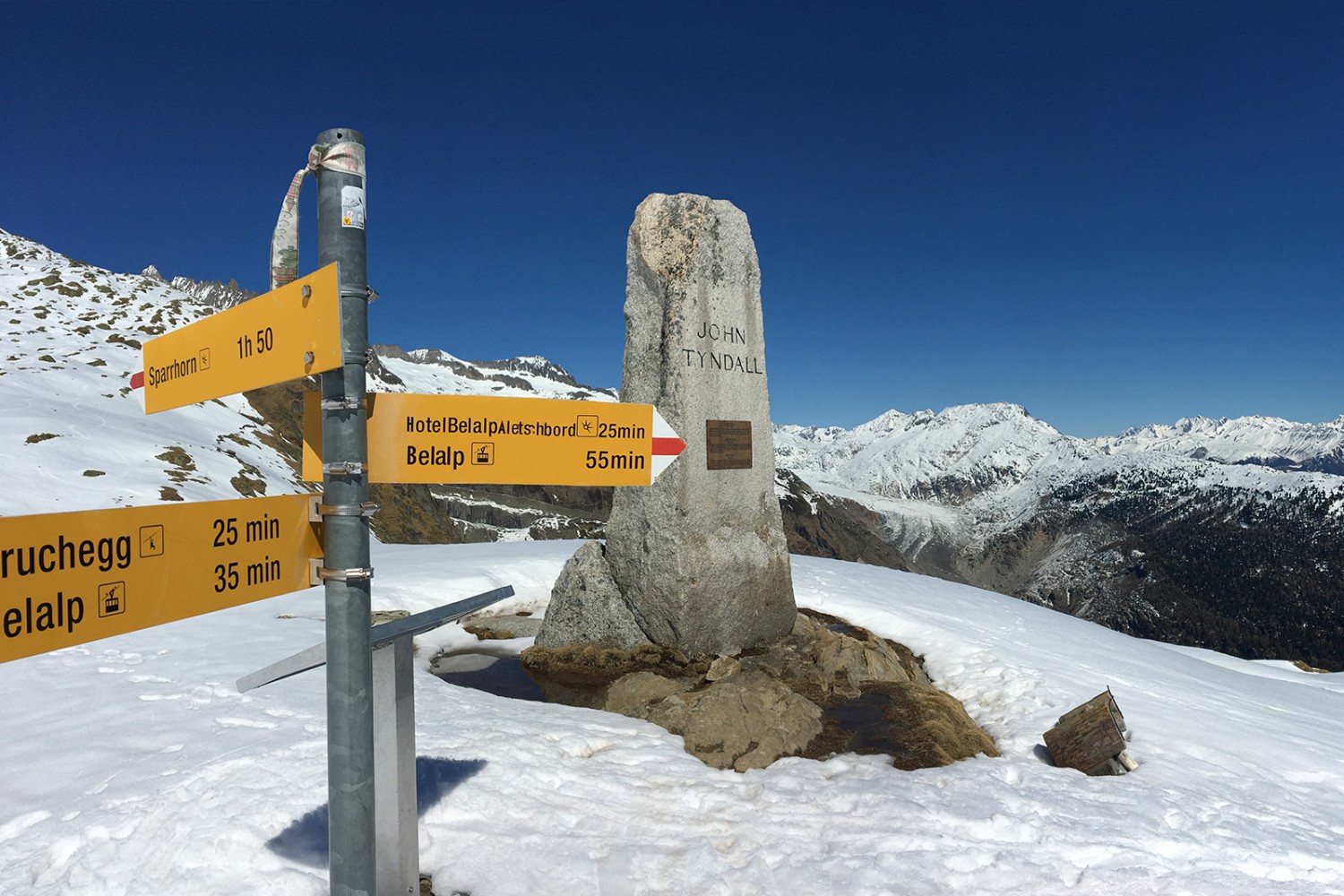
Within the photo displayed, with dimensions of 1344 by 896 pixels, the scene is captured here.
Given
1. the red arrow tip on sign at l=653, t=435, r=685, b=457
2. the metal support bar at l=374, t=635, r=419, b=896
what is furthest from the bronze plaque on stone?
the metal support bar at l=374, t=635, r=419, b=896

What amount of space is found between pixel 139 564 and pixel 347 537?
70cm

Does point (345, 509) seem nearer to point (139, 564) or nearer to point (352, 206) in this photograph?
point (139, 564)

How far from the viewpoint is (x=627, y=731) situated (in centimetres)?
671

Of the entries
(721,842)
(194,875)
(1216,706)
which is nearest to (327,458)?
(194,875)

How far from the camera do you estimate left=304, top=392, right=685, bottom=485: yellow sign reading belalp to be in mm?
3008

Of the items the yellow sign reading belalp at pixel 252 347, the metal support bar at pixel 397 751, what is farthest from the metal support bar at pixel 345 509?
the metal support bar at pixel 397 751

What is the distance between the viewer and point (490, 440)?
318cm

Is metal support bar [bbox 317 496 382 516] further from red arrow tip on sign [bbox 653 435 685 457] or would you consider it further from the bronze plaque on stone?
the bronze plaque on stone

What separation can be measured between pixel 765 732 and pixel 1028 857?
237cm

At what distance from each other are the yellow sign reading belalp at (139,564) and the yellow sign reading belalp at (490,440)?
1.08ft

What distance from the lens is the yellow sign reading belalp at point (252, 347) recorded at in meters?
2.73

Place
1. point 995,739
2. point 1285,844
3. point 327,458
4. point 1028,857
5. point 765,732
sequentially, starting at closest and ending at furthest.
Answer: point 327,458 → point 1028,857 → point 1285,844 → point 765,732 → point 995,739

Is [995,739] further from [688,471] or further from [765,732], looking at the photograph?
[688,471]

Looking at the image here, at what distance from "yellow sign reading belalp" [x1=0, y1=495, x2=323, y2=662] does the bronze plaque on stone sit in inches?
275
